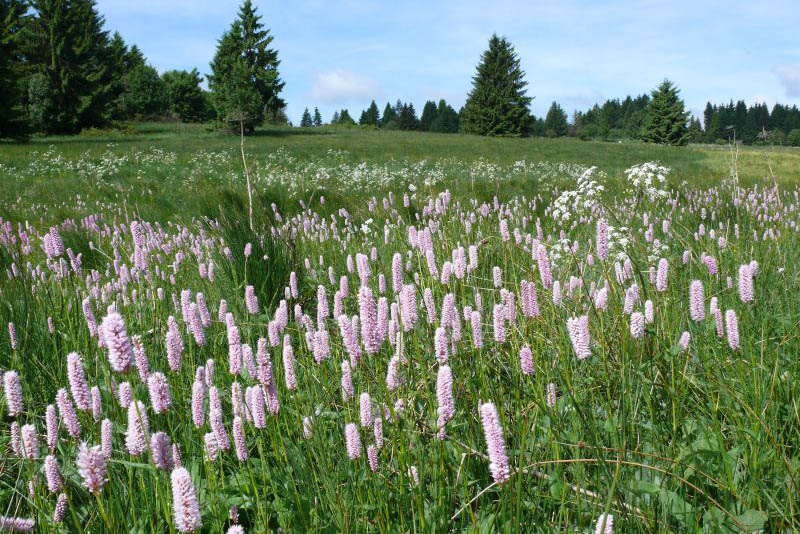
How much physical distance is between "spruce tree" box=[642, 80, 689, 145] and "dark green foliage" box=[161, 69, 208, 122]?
55712mm

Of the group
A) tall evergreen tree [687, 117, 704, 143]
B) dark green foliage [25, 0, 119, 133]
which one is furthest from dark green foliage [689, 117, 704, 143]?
dark green foliage [25, 0, 119, 133]

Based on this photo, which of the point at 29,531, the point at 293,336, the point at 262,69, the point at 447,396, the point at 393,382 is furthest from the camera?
the point at 262,69

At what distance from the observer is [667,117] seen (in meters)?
70.4

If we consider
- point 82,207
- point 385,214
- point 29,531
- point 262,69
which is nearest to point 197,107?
point 262,69

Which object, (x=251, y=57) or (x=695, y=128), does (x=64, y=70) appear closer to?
(x=251, y=57)

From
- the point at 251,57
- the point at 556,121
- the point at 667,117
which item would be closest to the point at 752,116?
the point at 556,121

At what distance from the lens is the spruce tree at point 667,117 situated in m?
69.4

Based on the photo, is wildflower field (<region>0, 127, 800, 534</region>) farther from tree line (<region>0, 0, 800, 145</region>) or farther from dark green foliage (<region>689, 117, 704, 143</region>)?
dark green foliage (<region>689, 117, 704, 143</region>)

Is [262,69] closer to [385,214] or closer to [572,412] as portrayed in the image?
[385,214]

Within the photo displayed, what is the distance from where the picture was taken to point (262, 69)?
178 feet

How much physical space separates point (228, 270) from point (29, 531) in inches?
110

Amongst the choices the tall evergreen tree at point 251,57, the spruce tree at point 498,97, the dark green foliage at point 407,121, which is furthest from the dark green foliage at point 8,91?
the dark green foliage at point 407,121

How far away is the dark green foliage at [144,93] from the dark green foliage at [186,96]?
92 cm

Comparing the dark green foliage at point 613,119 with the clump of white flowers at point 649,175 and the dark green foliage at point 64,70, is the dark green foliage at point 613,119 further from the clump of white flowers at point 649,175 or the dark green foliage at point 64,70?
the clump of white flowers at point 649,175
